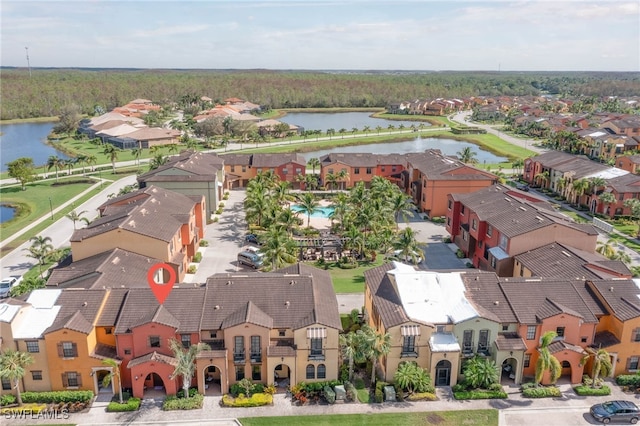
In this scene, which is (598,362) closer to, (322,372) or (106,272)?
(322,372)

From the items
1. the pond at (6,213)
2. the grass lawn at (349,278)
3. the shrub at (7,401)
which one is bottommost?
the shrub at (7,401)

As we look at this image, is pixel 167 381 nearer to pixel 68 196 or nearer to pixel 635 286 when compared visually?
pixel 635 286

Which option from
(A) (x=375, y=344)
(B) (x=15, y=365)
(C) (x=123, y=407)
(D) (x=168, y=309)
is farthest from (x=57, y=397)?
(A) (x=375, y=344)

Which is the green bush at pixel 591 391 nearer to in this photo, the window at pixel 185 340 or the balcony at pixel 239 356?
the balcony at pixel 239 356

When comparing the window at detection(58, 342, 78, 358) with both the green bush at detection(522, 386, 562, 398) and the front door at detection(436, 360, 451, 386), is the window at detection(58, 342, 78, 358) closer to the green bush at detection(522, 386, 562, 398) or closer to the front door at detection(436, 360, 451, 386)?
the front door at detection(436, 360, 451, 386)

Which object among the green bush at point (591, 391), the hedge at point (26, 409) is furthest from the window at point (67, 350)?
the green bush at point (591, 391)

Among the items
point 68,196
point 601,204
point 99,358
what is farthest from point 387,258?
point 68,196

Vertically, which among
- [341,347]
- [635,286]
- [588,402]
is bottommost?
[588,402]
